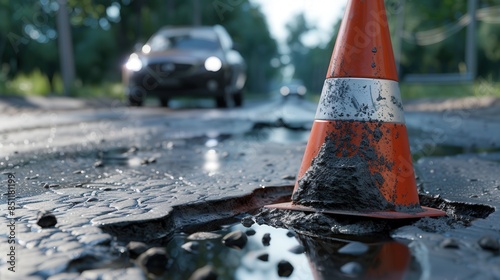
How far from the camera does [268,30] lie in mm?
61219

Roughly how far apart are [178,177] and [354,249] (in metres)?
1.65

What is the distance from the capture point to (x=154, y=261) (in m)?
1.80

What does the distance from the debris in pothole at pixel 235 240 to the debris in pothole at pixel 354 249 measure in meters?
0.37

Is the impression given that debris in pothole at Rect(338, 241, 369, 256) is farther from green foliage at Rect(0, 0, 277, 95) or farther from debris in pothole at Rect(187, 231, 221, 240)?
green foliage at Rect(0, 0, 277, 95)

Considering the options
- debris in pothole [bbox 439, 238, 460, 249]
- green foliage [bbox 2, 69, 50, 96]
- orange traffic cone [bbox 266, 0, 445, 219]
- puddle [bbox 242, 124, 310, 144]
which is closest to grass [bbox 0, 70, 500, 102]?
green foliage [bbox 2, 69, 50, 96]

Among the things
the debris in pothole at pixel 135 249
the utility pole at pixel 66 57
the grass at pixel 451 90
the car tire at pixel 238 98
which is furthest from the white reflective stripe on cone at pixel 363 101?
the utility pole at pixel 66 57

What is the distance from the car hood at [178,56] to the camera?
1103 cm

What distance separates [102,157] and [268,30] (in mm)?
58189

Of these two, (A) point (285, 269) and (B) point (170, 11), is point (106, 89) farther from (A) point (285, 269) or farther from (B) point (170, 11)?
(B) point (170, 11)

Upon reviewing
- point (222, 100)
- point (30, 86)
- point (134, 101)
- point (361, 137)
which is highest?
point (361, 137)

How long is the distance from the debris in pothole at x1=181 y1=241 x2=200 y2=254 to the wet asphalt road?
218 mm

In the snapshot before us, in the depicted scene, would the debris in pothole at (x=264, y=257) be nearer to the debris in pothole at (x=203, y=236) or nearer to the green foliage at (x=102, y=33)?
the debris in pothole at (x=203, y=236)

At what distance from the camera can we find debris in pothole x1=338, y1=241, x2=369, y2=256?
6.38ft

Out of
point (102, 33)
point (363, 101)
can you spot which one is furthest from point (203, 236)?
point (102, 33)
